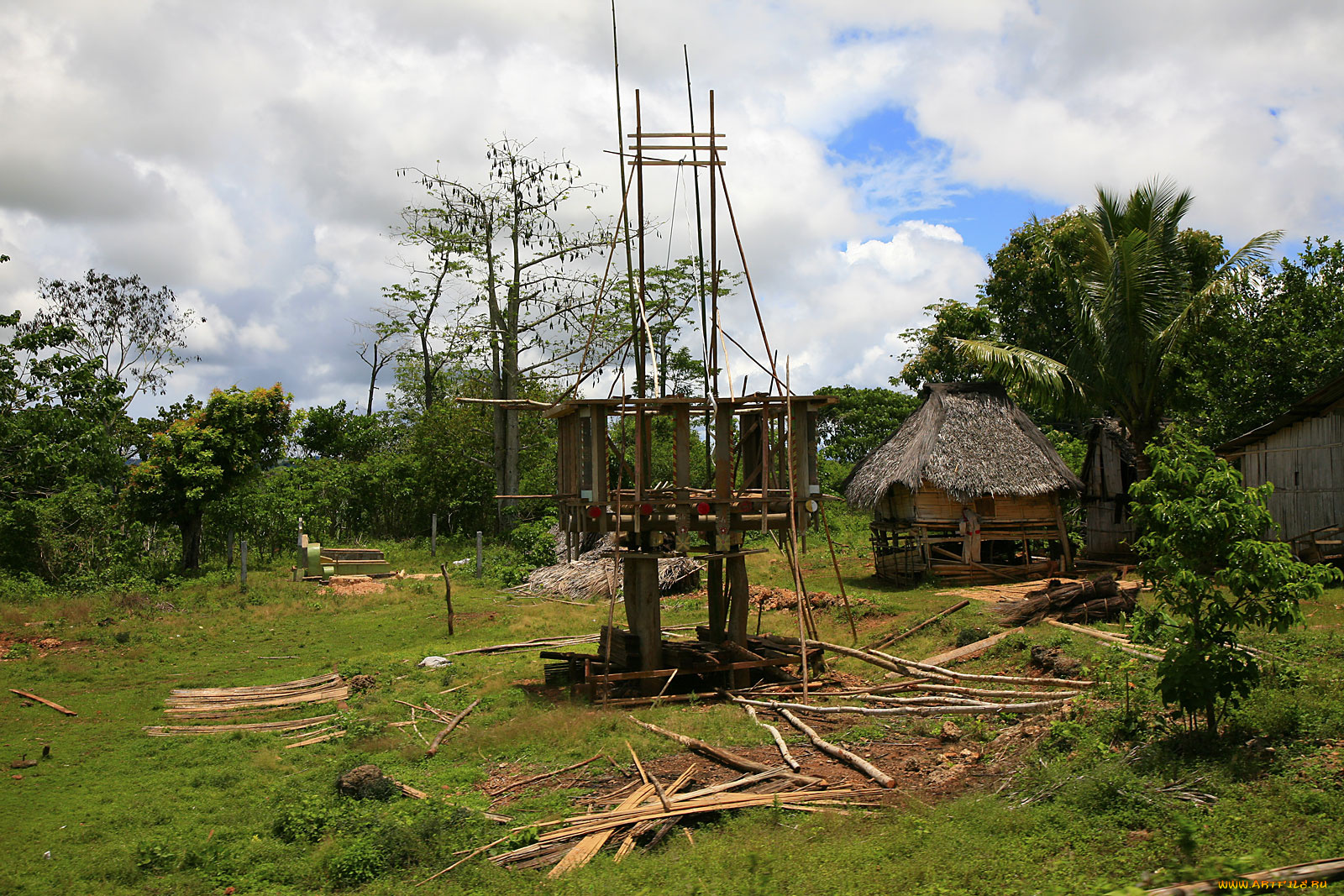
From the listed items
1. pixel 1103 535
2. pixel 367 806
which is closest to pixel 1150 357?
pixel 1103 535

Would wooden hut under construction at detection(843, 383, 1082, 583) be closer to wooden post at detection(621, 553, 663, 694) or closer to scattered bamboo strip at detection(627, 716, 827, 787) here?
wooden post at detection(621, 553, 663, 694)

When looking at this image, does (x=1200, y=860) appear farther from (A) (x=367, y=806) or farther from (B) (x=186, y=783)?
(B) (x=186, y=783)

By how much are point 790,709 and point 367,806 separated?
4477mm

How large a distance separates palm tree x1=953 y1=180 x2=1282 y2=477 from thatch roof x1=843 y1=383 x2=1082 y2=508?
3.40 ft

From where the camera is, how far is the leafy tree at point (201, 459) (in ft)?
72.3

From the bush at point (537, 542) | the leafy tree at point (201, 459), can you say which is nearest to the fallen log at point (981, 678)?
the bush at point (537, 542)

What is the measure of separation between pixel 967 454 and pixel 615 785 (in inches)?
591

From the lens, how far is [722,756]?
319 inches

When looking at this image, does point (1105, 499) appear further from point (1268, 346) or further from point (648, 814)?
point (648, 814)

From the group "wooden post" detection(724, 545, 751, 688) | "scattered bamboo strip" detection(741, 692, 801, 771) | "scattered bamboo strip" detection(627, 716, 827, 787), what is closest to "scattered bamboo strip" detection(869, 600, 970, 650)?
"wooden post" detection(724, 545, 751, 688)

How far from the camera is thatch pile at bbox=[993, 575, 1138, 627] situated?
1287 centimetres

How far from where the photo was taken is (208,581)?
21609 millimetres

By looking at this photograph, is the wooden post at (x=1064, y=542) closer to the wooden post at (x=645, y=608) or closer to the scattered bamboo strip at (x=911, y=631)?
the scattered bamboo strip at (x=911, y=631)

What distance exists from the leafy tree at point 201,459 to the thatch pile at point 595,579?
8250 millimetres
